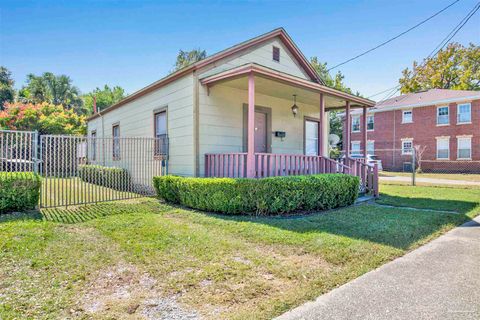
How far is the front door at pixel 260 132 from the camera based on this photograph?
32.2ft

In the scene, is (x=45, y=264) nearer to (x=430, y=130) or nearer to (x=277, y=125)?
(x=277, y=125)

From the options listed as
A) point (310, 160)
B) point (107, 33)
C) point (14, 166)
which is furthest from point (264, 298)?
point (107, 33)

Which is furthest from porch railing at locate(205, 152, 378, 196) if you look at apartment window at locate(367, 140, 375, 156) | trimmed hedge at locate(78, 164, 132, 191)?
apartment window at locate(367, 140, 375, 156)

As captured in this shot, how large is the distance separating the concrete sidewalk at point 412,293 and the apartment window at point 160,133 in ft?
24.0

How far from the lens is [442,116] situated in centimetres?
2294

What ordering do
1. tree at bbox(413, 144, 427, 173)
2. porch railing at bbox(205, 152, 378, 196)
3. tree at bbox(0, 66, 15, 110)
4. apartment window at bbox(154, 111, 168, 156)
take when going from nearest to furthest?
porch railing at bbox(205, 152, 378, 196) < apartment window at bbox(154, 111, 168, 156) < tree at bbox(413, 144, 427, 173) < tree at bbox(0, 66, 15, 110)

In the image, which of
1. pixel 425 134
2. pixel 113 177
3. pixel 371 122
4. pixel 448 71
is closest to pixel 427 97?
pixel 425 134

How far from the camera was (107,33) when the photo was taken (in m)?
12.6

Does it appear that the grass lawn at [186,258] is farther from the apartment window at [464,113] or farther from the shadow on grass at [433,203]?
the apartment window at [464,113]

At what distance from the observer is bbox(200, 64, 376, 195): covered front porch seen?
722cm

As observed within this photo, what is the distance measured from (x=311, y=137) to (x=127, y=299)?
10324 millimetres

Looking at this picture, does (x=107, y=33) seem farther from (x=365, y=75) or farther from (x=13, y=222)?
(x=365, y=75)

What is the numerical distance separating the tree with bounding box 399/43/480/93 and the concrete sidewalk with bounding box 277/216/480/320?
33.3m

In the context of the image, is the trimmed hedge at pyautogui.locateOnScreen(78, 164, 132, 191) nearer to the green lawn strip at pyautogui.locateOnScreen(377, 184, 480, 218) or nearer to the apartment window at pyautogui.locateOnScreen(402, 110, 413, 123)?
the green lawn strip at pyautogui.locateOnScreen(377, 184, 480, 218)
